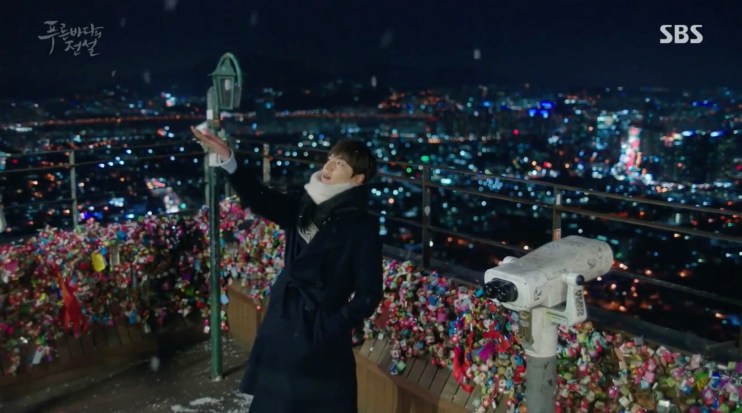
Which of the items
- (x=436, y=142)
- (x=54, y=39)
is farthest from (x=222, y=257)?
(x=436, y=142)

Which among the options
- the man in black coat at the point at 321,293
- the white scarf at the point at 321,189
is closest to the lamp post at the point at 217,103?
the man in black coat at the point at 321,293

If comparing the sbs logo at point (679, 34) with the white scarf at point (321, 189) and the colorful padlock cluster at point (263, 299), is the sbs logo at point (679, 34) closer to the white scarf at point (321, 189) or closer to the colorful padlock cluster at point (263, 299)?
the colorful padlock cluster at point (263, 299)

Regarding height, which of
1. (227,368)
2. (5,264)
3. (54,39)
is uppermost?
(54,39)

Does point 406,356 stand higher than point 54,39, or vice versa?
point 54,39

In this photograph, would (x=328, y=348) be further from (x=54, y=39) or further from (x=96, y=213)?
(x=54, y=39)

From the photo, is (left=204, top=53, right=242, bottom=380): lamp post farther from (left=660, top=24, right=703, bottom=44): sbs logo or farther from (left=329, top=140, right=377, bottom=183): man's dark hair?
(left=660, top=24, right=703, bottom=44): sbs logo

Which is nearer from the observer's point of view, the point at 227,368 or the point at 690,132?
the point at 227,368
